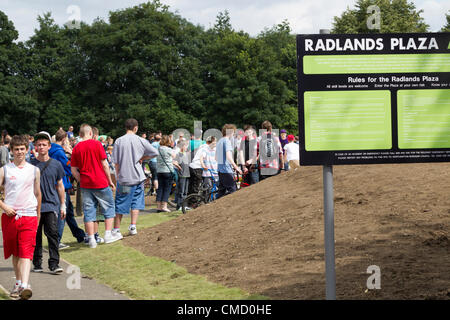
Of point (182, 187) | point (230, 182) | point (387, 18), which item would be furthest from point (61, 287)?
point (387, 18)

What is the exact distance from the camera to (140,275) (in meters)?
8.69

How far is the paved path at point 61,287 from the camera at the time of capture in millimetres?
7441

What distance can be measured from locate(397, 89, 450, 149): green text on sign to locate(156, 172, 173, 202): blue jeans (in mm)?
12156

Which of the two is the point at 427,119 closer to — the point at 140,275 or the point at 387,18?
the point at 140,275

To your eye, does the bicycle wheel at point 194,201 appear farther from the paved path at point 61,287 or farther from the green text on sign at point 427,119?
the green text on sign at point 427,119

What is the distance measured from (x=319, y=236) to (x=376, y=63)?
3.86 meters

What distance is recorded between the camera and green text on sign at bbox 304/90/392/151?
5.40 m

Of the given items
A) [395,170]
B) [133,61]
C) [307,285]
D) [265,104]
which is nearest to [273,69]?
[265,104]

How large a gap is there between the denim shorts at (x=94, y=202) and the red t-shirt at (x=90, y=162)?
115mm

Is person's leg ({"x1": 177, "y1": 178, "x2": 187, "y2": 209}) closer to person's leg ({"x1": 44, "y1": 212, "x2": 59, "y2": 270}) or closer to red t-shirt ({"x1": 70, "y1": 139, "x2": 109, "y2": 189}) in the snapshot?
red t-shirt ({"x1": 70, "y1": 139, "x2": 109, "y2": 189})

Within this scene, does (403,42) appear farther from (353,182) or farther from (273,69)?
(273,69)

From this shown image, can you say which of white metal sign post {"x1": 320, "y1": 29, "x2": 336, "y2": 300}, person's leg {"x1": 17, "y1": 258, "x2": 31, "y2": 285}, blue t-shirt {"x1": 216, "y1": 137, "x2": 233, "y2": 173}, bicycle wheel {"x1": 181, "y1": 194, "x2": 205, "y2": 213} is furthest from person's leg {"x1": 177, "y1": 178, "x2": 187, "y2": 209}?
white metal sign post {"x1": 320, "y1": 29, "x2": 336, "y2": 300}

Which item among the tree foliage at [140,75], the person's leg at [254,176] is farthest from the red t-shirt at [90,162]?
the tree foliage at [140,75]

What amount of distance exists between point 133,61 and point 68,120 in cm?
829
